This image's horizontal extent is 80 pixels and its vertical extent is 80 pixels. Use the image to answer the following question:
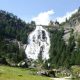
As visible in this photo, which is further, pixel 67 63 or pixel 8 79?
pixel 67 63

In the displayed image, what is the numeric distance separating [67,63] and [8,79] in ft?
463

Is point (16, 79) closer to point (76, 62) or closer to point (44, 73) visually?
point (44, 73)

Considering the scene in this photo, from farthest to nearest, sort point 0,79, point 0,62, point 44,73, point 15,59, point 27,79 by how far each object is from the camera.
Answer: point 15,59, point 0,62, point 44,73, point 27,79, point 0,79

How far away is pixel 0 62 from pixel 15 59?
35.4m

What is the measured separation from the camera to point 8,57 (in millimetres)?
189250

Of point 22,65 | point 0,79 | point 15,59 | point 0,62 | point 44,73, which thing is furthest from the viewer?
point 15,59

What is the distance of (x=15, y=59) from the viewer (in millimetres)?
187875

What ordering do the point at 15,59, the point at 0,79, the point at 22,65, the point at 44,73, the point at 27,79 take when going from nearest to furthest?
the point at 0,79
the point at 27,79
the point at 44,73
the point at 22,65
the point at 15,59

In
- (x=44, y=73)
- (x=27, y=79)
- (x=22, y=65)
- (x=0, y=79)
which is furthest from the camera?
(x=22, y=65)

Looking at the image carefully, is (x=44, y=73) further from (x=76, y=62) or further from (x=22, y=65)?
(x=76, y=62)

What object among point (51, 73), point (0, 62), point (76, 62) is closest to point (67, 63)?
point (76, 62)

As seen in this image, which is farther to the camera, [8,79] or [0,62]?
[0,62]

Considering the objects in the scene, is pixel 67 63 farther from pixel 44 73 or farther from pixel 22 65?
pixel 44 73

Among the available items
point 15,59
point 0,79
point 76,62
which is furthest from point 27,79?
point 76,62
